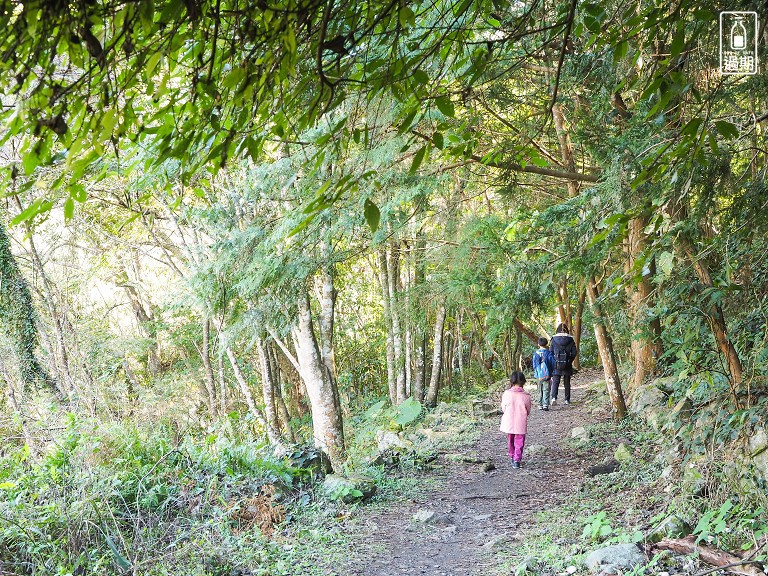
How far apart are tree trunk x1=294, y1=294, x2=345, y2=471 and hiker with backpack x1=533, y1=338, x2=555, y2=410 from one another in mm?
5394

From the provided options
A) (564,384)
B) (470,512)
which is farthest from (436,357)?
(470,512)

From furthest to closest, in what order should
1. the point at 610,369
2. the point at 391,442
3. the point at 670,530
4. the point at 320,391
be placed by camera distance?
the point at 391,442 < the point at 610,369 < the point at 320,391 < the point at 670,530

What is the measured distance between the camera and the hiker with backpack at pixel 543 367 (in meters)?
13.9

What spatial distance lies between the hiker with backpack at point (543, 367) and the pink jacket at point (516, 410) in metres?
4.70

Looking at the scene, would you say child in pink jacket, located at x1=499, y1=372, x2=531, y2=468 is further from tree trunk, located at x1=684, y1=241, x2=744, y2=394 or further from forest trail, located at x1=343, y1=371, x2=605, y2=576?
tree trunk, located at x1=684, y1=241, x2=744, y2=394

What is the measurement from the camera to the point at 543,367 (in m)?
14.3

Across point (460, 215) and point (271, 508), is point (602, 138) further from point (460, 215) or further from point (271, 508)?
point (271, 508)

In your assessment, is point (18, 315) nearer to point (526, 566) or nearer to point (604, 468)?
point (526, 566)

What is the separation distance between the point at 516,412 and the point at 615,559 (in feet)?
14.8

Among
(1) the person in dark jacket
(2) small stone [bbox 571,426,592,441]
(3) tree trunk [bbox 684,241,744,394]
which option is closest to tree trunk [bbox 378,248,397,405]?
(1) the person in dark jacket

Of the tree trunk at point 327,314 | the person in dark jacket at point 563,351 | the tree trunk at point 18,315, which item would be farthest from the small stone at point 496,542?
the person in dark jacket at point 563,351

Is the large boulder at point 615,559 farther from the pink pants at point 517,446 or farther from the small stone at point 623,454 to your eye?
the pink pants at point 517,446

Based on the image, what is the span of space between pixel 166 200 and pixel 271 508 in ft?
21.6

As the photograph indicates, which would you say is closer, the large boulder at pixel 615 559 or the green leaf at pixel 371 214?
the green leaf at pixel 371 214
